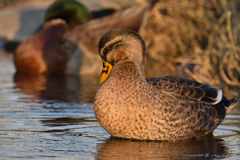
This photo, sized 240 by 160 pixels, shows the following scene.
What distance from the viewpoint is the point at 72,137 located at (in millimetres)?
7758

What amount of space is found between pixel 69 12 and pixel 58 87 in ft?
8.70

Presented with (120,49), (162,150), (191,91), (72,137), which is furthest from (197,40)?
(162,150)

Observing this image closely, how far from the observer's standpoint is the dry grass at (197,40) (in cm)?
1125

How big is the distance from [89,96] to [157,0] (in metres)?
3.11

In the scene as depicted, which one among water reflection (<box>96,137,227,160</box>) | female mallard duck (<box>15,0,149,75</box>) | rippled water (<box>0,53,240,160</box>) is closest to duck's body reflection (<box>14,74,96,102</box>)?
rippled water (<box>0,53,240,160</box>)

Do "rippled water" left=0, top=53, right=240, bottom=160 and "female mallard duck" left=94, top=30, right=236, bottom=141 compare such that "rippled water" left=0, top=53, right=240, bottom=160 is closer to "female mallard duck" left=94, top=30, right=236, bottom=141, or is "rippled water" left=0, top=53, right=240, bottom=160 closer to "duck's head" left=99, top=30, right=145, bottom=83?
"female mallard duck" left=94, top=30, right=236, bottom=141

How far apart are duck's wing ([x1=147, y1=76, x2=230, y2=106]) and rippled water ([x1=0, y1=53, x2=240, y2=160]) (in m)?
0.31

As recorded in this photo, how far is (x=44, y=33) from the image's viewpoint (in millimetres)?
14352

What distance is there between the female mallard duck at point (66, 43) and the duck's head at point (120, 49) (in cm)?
609

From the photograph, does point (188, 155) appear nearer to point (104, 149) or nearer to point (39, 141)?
point (104, 149)

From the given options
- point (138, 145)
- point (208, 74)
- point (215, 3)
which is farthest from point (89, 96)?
point (138, 145)

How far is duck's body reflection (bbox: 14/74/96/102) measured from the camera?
10836 mm

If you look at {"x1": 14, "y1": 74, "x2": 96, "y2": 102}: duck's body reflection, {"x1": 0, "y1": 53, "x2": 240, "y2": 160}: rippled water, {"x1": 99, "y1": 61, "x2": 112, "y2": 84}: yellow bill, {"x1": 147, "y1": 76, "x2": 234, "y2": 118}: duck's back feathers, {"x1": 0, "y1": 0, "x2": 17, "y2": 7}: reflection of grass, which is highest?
{"x1": 99, "y1": 61, "x2": 112, "y2": 84}: yellow bill

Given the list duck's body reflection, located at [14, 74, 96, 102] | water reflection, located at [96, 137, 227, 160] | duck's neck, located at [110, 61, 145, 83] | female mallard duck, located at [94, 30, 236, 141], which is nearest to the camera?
water reflection, located at [96, 137, 227, 160]
